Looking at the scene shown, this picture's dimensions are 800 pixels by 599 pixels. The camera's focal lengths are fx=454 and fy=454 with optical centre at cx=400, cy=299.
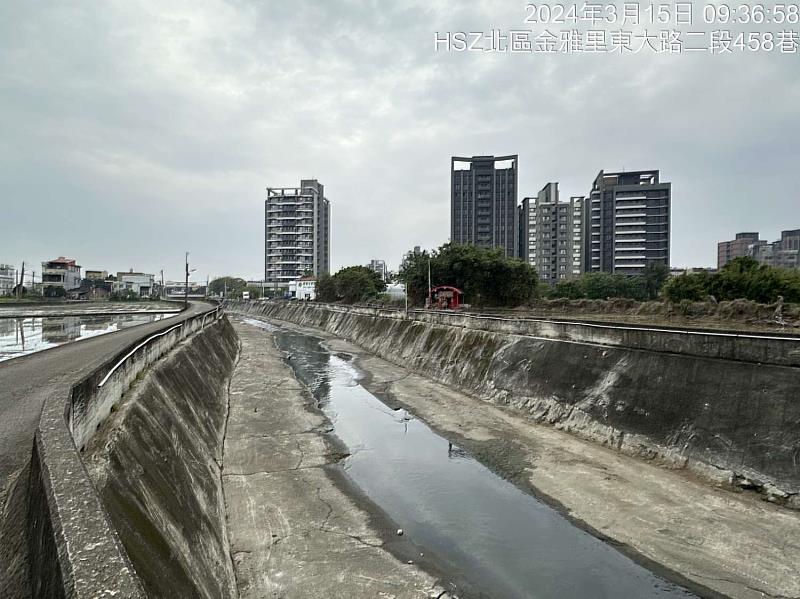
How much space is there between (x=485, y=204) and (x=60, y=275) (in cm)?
11905

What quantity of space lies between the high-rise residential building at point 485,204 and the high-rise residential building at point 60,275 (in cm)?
10524

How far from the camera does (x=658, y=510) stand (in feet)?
38.8

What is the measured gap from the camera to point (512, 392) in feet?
74.7

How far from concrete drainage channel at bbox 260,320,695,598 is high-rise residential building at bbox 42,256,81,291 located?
390ft

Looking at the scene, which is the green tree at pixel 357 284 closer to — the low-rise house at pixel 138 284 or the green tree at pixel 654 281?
the green tree at pixel 654 281

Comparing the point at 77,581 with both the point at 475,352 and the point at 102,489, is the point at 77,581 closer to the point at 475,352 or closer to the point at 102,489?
the point at 102,489

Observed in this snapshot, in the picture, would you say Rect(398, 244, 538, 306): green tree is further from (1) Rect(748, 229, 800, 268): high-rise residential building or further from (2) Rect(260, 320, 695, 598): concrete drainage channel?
(1) Rect(748, 229, 800, 268): high-rise residential building

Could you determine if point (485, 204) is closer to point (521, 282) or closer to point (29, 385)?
point (521, 282)

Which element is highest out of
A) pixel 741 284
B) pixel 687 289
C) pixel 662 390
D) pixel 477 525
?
pixel 741 284

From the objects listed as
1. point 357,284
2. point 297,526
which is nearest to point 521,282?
point 357,284

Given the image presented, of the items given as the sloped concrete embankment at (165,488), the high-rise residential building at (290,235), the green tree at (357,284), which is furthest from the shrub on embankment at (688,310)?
the high-rise residential building at (290,235)

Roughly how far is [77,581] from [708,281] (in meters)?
54.8

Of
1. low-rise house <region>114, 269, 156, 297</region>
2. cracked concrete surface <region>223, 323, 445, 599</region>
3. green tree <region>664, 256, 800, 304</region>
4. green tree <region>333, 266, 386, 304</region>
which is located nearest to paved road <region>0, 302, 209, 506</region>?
cracked concrete surface <region>223, 323, 445, 599</region>

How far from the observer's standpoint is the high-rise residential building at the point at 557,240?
130 meters
